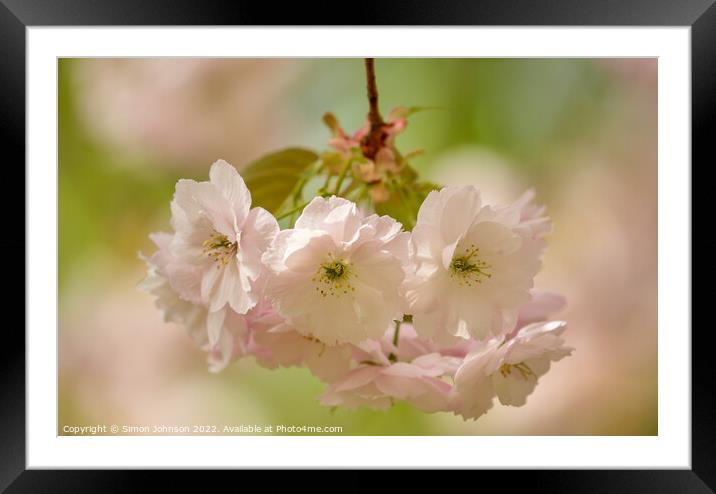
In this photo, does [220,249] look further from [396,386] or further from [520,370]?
[520,370]

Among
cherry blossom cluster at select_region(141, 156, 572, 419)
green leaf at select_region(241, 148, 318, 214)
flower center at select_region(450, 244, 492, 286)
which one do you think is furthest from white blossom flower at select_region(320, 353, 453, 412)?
green leaf at select_region(241, 148, 318, 214)

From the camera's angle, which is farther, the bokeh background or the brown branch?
the bokeh background

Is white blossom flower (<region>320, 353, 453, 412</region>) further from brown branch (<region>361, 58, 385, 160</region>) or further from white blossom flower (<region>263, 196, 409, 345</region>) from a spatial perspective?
brown branch (<region>361, 58, 385, 160</region>)

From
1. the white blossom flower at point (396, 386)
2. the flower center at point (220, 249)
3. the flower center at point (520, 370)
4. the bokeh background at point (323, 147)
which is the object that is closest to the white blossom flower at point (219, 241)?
the flower center at point (220, 249)

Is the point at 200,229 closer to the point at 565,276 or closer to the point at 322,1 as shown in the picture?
the point at 322,1

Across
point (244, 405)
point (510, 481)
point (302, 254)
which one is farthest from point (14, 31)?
point (510, 481)

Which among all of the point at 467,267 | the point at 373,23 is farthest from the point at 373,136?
the point at 467,267
